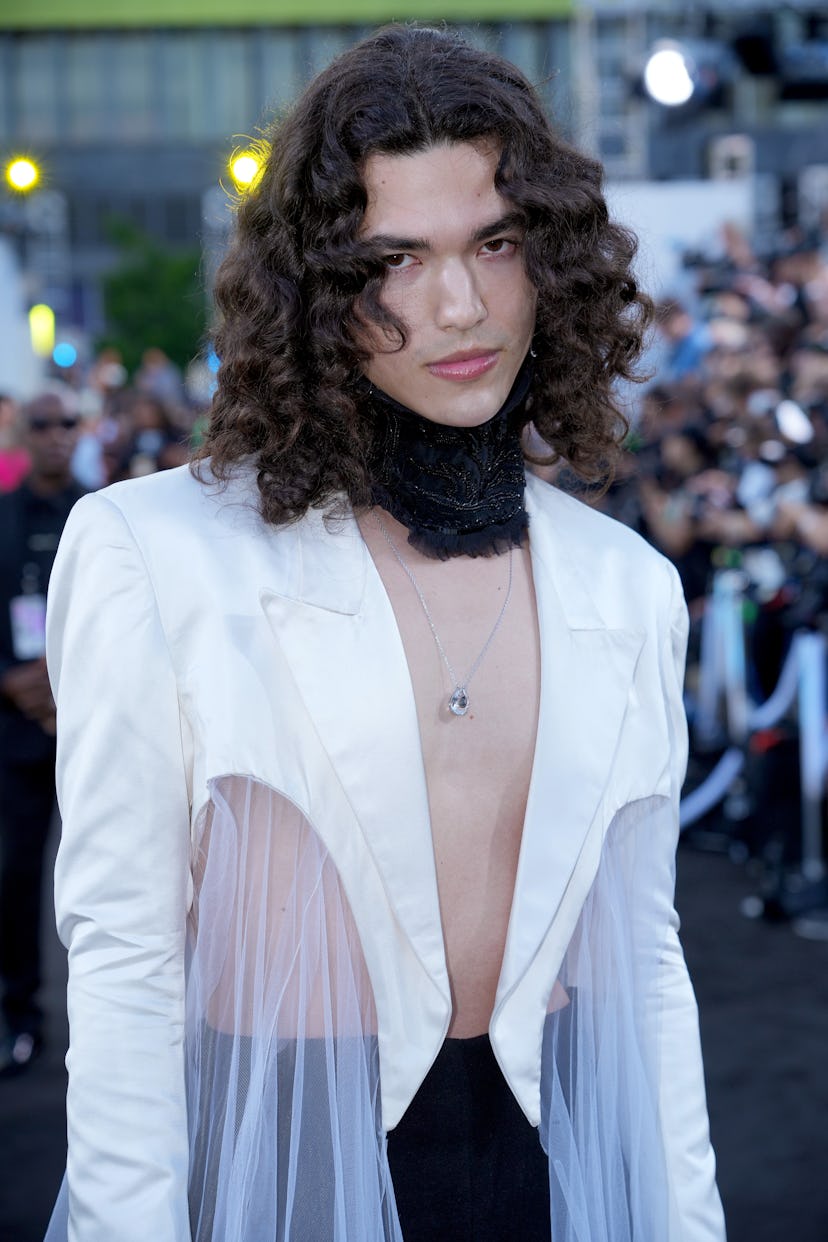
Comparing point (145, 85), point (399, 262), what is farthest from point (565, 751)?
point (145, 85)

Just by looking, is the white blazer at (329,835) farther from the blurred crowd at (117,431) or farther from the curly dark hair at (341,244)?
the blurred crowd at (117,431)

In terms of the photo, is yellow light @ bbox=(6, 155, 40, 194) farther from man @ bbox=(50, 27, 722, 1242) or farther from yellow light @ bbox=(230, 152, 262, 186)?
man @ bbox=(50, 27, 722, 1242)

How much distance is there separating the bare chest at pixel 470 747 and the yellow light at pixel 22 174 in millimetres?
3635

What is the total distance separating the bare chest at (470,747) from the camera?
5.80 ft

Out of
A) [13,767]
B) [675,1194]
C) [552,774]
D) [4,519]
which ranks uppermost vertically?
[552,774]

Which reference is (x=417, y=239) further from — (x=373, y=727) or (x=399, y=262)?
(x=373, y=727)

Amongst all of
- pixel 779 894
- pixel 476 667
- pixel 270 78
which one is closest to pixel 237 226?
pixel 476 667

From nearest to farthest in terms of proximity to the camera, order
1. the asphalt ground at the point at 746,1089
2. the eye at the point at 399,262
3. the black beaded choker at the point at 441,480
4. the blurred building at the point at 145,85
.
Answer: the eye at the point at 399,262
the black beaded choker at the point at 441,480
the asphalt ground at the point at 746,1089
the blurred building at the point at 145,85

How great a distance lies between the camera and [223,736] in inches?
63.7

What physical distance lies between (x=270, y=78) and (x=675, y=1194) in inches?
1894

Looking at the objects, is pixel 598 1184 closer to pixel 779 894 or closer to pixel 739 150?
pixel 779 894

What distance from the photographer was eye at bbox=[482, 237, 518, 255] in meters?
1.79

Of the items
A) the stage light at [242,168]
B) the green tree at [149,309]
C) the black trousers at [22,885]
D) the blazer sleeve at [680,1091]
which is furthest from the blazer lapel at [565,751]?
the green tree at [149,309]

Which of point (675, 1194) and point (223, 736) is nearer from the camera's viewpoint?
point (223, 736)
